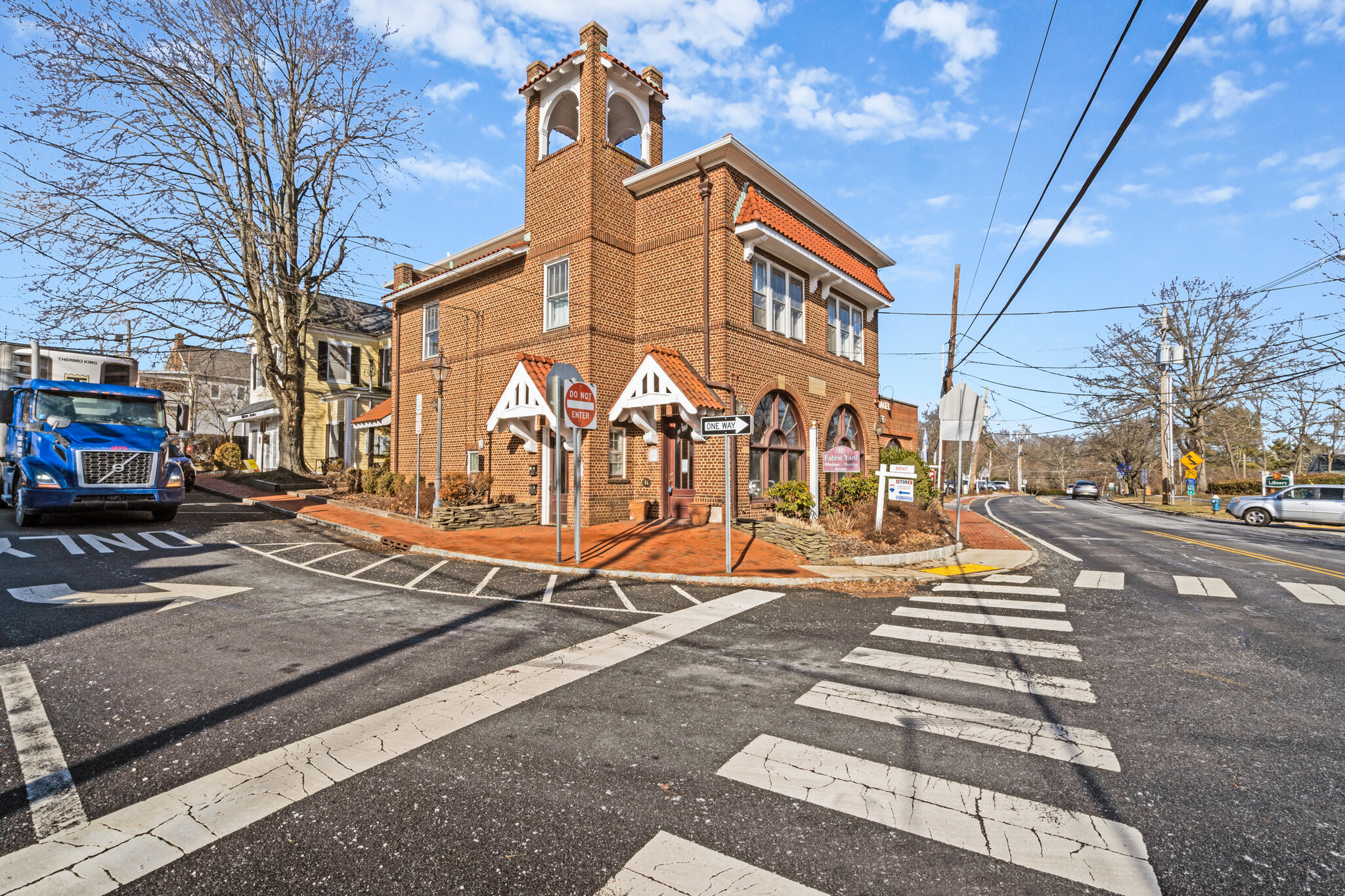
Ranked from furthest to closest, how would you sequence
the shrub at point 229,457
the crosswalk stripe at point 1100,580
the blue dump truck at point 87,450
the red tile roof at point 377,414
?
1. the shrub at point 229,457
2. the red tile roof at point 377,414
3. the blue dump truck at point 87,450
4. the crosswalk stripe at point 1100,580

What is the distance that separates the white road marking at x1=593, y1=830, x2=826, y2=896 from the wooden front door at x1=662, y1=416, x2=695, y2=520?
1253cm

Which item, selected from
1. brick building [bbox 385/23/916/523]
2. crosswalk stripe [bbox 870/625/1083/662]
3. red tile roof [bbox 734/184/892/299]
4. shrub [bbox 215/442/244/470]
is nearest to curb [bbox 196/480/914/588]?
crosswalk stripe [bbox 870/625/1083/662]

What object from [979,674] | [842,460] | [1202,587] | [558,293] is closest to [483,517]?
[558,293]

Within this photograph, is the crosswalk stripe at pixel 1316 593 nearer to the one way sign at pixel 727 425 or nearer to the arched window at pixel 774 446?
the one way sign at pixel 727 425

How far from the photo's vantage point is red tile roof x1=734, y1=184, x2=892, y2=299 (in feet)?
50.9

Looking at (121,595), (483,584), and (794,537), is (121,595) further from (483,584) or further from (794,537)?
(794,537)

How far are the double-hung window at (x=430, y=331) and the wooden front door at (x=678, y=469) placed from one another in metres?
9.96

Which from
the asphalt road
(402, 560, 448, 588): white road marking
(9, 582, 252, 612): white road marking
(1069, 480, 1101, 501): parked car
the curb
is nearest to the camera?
the asphalt road

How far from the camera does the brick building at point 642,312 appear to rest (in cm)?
1517

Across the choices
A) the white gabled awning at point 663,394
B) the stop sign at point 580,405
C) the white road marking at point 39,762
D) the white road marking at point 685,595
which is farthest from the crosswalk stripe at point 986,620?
the white road marking at point 39,762

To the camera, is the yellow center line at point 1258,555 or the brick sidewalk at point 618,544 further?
the yellow center line at point 1258,555

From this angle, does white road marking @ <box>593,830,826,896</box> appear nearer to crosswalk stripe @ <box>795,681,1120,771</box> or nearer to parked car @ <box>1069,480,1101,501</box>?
crosswalk stripe @ <box>795,681,1120,771</box>

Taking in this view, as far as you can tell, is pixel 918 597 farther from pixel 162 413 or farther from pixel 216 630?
pixel 162 413

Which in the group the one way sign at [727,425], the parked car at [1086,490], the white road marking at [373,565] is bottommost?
the parked car at [1086,490]
